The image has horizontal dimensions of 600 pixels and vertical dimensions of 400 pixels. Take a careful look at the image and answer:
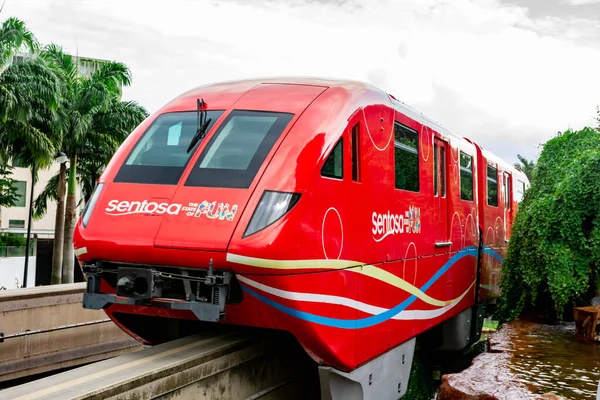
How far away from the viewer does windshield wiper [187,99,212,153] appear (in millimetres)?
6820

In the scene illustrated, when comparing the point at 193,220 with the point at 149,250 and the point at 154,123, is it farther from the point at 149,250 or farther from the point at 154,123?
the point at 154,123

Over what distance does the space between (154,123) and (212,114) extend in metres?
0.69

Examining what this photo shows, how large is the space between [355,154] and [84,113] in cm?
2587

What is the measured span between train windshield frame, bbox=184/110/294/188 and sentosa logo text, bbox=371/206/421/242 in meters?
1.54

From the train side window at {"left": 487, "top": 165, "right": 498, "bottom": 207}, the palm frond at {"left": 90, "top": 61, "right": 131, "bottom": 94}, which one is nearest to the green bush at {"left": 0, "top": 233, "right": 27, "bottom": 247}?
the palm frond at {"left": 90, "top": 61, "right": 131, "bottom": 94}

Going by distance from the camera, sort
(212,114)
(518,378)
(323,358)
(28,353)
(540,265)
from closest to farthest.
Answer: (323,358) → (212,114) → (518,378) → (28,353) → (540,265)

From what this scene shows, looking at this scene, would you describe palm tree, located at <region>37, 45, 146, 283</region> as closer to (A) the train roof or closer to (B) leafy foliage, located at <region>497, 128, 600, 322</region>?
(B) leafy foliage, located at <region>497, 128, 600, 322</region>

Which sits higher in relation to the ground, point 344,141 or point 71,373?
point 344,141

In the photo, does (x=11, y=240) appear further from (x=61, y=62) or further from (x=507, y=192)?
(x=507, y=192)

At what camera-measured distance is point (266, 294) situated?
6.07 metres

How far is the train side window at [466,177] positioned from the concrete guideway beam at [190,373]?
15.6 ft

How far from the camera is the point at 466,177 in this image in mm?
11773

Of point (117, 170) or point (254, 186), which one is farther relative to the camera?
point (117, 170)

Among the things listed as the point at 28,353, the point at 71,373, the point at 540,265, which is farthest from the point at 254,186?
Answer: the point at 540,265
